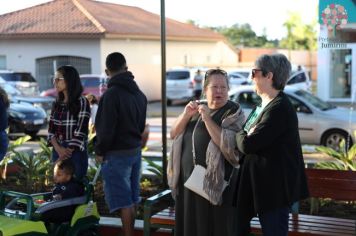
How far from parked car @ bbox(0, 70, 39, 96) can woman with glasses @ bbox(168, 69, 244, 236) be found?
1788cm

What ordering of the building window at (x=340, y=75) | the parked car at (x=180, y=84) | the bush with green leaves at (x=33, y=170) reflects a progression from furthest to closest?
the parked car at (x=180, y=84) < the building window at (x=340, y=75) < the bush with green leaves at (x=33, y=170)

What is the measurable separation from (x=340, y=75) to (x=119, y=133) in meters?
20.1

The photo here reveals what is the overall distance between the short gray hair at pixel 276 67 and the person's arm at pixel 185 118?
62 cm

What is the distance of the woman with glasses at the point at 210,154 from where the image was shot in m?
4.03

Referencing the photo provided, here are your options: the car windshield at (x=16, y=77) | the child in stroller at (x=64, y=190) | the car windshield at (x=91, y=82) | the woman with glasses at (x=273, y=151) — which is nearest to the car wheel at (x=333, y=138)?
the child in stroller at (x=64, y=190)

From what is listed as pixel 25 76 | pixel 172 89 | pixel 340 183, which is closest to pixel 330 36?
pixel 340 183

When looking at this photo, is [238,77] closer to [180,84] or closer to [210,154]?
[180,84]

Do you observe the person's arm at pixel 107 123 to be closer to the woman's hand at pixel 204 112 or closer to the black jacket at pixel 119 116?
the black jacket at pixel 119 116

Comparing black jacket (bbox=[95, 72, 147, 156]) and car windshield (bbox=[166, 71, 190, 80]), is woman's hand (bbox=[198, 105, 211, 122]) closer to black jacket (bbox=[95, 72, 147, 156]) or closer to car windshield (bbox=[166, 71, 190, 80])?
→ black jacket (bbox=[95, 72, 147, 156])

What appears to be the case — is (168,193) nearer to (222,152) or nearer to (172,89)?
(222,152)

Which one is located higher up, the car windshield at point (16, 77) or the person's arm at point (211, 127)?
the person's arm at point (211, 127)

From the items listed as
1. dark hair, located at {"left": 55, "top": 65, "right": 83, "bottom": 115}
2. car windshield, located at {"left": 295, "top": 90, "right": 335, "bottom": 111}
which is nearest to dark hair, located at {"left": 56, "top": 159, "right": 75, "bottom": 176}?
dark hair, located at {"left": 55, "top": 65, "right": 83, "bottom": 115}

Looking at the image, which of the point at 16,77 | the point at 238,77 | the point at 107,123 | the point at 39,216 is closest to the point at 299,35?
the point at 238,77

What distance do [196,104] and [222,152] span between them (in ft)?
1.34
